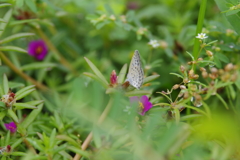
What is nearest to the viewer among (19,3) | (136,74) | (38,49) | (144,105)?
(136,74)

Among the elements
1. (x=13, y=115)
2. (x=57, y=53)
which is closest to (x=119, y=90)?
(x=13, y=115)

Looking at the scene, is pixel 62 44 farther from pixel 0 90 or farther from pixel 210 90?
pixel 210 90

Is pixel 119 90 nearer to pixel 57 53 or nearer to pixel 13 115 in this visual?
pixel 13 115

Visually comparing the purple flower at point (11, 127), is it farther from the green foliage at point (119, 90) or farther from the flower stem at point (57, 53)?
the flower stem at point (57, 53)

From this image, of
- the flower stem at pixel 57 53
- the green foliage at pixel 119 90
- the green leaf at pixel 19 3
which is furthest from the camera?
the flower stem at pixel 57 53

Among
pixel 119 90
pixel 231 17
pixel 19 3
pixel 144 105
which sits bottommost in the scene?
pixel 144 105

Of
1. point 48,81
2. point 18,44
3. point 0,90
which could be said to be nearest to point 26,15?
point 18,44

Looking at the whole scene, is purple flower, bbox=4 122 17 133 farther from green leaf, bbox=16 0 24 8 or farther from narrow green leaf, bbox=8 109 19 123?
green leaf, bbox=16 0 24 8

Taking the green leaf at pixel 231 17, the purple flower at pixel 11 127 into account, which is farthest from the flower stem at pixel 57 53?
the green leaf at pixel 231 17
